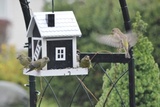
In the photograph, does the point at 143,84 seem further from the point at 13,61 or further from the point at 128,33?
the point at 13,61

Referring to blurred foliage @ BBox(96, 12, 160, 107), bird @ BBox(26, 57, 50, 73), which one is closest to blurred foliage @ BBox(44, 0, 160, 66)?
blurred foliage @ BBox(96, 12, 160, 107)

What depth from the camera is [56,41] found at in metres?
5.40

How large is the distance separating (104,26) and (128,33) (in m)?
5.60

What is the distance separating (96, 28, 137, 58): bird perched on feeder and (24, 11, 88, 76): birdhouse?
0.30 metres

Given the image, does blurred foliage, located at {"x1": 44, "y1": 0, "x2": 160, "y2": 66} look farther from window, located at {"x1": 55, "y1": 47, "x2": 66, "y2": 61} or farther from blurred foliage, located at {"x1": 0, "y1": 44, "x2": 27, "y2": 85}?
window, located at {"x1": 55, "y1": 47, "x2": 66, "y2": 61}

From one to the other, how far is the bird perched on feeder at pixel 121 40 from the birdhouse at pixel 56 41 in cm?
30

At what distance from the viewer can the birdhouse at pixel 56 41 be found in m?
5.33

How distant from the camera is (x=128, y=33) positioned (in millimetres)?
5598

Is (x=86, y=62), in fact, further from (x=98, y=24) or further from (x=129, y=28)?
(x=98, y=24)

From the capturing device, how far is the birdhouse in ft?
17.5

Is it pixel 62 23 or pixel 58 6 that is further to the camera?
pixel 58 6

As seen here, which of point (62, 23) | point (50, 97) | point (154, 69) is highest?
point (62, 23)

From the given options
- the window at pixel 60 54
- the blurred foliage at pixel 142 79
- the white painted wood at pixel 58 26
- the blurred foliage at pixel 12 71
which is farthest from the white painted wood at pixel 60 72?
the blurred foliage at pixel 12 71

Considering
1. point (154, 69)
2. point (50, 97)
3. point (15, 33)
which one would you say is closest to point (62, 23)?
point (154, 69)
